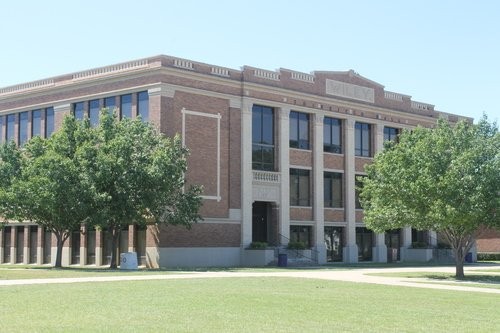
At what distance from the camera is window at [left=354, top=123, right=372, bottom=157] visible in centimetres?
6000

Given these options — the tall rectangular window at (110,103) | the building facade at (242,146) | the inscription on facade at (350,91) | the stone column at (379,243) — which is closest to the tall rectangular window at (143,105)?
the building facade at (242,146)

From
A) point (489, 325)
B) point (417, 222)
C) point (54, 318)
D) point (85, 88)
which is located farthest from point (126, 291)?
point (85, 88)

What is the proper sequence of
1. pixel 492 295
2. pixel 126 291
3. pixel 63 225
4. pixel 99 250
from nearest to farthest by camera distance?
pixel 126 291 < pixel 492 295 < pixel 63 225 < pixel 99 250

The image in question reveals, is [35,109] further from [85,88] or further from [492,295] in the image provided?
[492,295]

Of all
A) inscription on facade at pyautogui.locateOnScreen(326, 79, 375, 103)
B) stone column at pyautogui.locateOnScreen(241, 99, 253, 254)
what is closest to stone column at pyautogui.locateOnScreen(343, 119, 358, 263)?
inscription on facade at pyautogui.locateOnScreen(326, 79, 375, 103)

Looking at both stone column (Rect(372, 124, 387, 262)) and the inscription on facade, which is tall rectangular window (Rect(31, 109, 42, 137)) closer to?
the inscription on facade

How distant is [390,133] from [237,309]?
4662 centimetres

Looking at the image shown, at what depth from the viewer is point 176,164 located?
4238 centimetres

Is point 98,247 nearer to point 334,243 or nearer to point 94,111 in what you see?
point 94,111

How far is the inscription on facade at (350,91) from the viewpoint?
57.6m

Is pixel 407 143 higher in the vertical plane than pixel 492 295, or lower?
higher

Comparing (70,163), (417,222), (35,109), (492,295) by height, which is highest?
(35,109)

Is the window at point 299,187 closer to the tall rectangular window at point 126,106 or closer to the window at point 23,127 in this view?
the tall rectangular window at point 126,106

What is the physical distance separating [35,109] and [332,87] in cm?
2223
